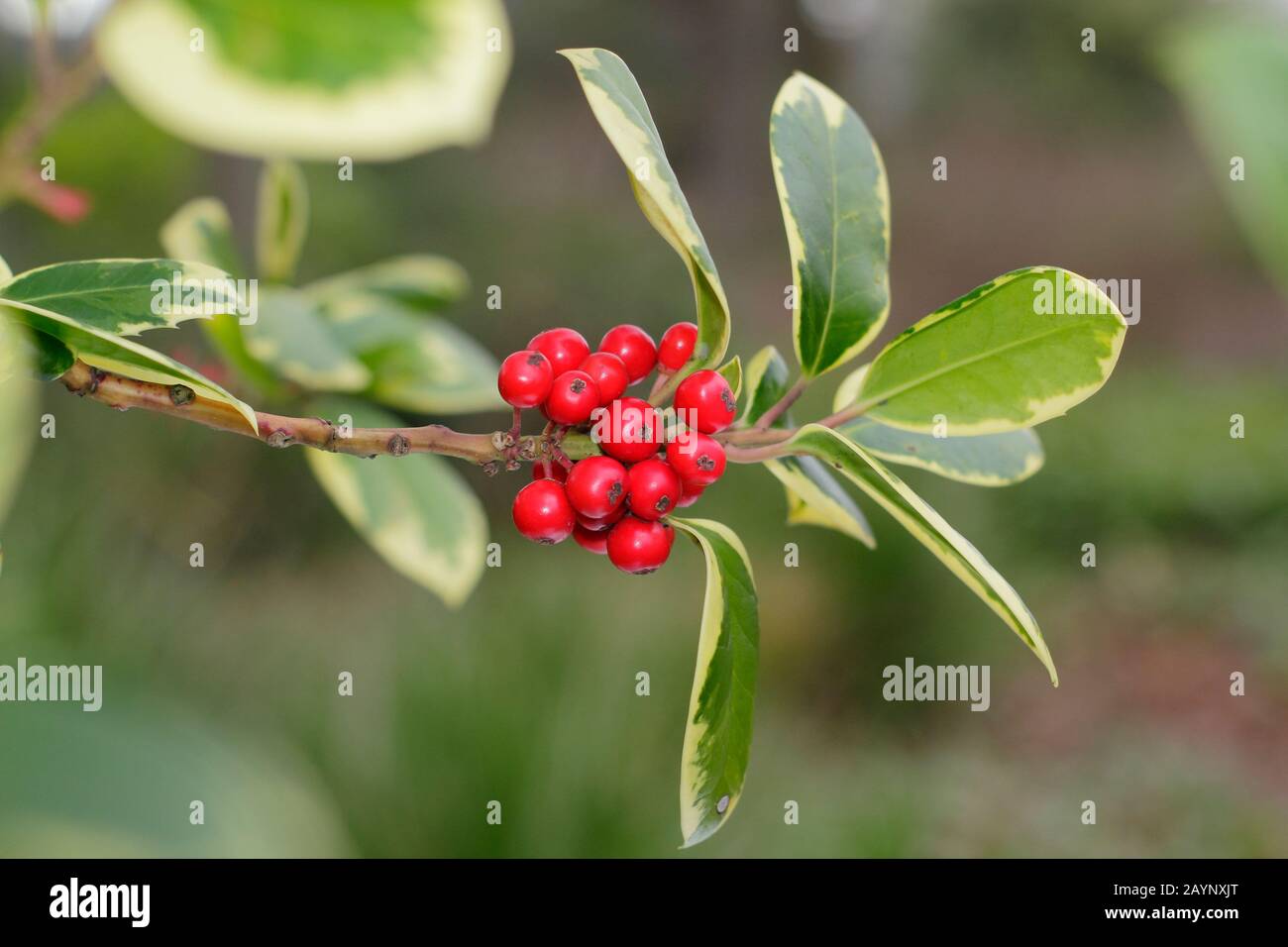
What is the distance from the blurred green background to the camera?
164 cm

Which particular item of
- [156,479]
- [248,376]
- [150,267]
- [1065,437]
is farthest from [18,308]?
[1065,437]

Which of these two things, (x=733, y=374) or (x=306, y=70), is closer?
(x=306, y=70)

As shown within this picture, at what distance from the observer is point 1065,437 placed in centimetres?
411

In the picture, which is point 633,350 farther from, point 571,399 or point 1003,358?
point 1003,358

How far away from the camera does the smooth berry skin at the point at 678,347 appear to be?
0.48m

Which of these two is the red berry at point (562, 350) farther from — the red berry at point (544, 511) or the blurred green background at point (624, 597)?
the blurred green background at point (624, 597)

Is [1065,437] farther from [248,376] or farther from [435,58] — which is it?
[435,58]

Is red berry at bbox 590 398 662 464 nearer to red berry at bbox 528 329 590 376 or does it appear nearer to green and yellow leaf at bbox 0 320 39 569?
red berry at bbox 528 329 590 376

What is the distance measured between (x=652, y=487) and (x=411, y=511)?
17.3 inches

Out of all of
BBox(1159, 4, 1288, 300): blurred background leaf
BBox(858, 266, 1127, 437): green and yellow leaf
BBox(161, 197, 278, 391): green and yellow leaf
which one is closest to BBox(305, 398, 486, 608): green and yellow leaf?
BBox(161, 197, 278, 391): green and yellow leaf

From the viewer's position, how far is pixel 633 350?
492 mm

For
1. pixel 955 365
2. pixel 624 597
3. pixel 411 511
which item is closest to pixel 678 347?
pixel 955 365

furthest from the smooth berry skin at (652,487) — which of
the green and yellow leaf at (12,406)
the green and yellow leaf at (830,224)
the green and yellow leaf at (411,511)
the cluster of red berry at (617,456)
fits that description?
the green and yellow leaf at (411,511)

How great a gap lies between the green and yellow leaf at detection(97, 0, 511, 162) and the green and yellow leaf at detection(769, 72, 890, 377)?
0.18 metres
